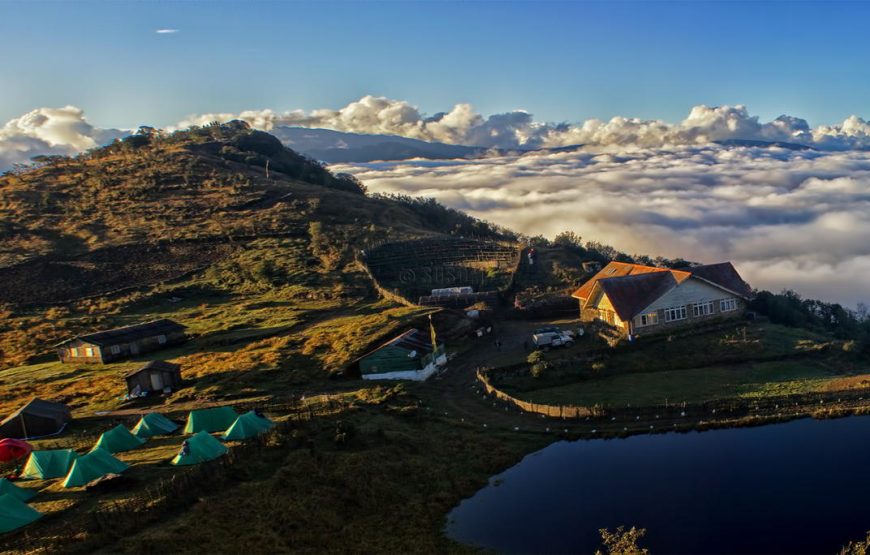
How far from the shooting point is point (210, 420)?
35.9m

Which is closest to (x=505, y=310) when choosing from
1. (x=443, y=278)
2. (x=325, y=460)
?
(x=443, y=278)

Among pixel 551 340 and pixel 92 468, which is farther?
pixel 551 340

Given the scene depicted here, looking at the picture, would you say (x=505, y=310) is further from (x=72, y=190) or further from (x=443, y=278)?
(x=72, y=190)

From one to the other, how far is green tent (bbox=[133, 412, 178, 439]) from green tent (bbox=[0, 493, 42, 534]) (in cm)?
1039

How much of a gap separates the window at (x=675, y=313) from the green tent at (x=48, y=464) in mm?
43691

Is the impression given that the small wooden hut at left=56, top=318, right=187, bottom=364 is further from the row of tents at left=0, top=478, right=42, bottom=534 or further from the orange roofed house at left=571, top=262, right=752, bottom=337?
the orange roofed house at left=571, top=262, right=752, bottom=337

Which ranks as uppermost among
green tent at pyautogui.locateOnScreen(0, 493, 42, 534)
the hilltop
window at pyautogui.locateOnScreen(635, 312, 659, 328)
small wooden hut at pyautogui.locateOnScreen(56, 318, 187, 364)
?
the hilltop

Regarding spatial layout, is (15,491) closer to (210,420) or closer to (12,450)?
(12,450)

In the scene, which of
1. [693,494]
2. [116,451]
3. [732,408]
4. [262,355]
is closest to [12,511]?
[116,451]

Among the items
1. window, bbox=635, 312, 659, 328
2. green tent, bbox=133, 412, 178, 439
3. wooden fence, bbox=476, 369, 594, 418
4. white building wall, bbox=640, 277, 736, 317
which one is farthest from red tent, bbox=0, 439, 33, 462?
white building wall, bbox=640, 277, 736, 317

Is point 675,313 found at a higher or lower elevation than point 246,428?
higher

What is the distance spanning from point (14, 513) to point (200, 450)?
26.4ft

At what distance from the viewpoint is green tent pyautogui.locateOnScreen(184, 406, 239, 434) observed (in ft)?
117

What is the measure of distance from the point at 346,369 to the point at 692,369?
84.3ft
